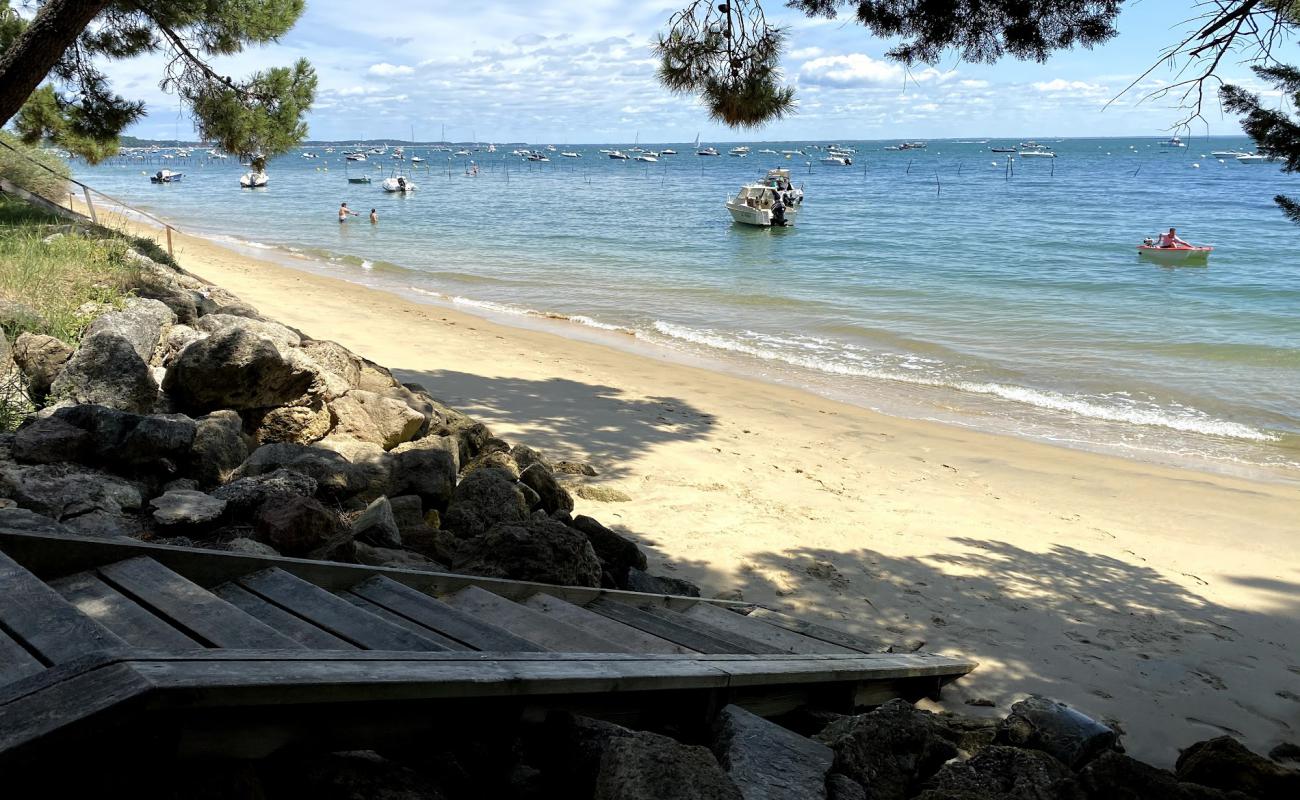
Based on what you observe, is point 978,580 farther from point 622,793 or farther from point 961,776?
point 622,793

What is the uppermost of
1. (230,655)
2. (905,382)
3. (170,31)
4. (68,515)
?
(170,31)

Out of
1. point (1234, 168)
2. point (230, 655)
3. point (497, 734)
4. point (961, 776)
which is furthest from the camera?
point (1234, 168)

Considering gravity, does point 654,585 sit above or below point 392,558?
below

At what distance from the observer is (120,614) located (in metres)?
2.37

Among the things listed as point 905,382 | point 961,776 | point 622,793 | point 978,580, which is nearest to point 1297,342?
point 905,382

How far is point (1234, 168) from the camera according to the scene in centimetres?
8456

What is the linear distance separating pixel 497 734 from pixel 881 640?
3.24 meters

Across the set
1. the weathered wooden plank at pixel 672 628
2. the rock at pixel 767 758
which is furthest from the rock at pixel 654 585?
the rock at pixel 767 758

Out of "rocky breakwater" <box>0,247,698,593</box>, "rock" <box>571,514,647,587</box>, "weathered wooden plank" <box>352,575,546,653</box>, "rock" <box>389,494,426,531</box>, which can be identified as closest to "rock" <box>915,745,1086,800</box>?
"weathered wooden plank" <box>352,575,546,653</box>

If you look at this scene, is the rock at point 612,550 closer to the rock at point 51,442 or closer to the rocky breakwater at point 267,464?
the rocky breakwater at point 267,464

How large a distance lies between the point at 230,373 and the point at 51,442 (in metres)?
1.36

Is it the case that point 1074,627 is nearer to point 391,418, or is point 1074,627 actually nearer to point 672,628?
point 672,628

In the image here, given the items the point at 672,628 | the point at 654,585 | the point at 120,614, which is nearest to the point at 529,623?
the point at 672,628

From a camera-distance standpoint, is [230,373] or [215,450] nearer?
[215,450]
